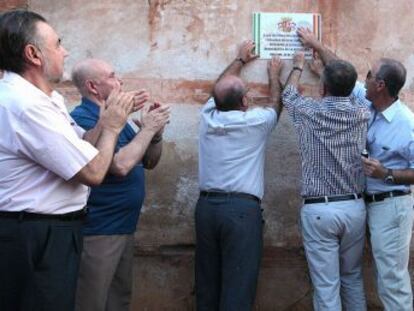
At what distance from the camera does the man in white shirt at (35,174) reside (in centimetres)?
290

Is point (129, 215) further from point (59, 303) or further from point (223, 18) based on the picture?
point (223, 18)

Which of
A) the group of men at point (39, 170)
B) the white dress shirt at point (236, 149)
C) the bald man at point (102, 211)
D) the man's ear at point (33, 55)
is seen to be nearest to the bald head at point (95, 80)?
the bald man at point (102, 211)

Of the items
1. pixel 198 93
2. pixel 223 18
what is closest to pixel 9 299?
pixel 198 93

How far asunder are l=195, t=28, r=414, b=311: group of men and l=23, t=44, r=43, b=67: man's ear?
187 cm

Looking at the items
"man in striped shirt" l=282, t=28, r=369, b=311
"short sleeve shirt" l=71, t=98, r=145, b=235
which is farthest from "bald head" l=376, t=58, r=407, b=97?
"short sleeve shirt" l=71, t=98, r=145, b=235

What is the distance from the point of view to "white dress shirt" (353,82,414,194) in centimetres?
459

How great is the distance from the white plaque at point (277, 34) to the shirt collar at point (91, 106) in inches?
61.8

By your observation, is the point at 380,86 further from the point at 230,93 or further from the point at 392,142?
the point at 230,93

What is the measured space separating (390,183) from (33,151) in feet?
8.72

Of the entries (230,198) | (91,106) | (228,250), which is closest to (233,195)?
(230,198)

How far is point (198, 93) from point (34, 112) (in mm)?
2441

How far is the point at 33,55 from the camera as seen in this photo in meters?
3.03

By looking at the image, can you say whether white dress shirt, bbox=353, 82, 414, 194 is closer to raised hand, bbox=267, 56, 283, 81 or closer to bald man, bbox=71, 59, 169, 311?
raised hand, bbox=267, 56, 283, 81

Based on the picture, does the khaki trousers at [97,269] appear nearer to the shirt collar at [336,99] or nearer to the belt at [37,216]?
the belt at [37,216]
